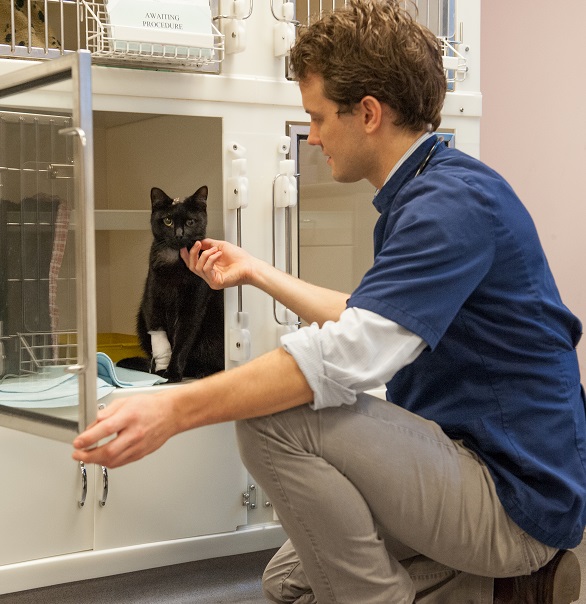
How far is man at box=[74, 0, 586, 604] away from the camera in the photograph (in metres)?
1.05

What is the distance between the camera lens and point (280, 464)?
1159 mm

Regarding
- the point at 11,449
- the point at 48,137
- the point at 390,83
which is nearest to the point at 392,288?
the point at 390,83

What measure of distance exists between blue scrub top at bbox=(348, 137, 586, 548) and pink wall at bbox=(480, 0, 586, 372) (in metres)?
1.38

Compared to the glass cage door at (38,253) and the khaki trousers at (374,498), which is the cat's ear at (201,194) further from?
the khaki trousers at (374,498)

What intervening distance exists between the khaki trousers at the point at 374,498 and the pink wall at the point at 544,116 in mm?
1485

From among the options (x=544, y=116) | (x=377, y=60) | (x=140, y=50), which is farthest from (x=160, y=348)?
(x=544, y=116)

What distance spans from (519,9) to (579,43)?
11.8 inches

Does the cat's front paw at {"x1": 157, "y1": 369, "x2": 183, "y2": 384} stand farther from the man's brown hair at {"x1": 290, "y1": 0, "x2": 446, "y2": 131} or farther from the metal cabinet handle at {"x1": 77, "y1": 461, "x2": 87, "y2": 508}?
the man's brown hair at {"x1": 290, "y1": 0, "x2": 446, "y2": 131}

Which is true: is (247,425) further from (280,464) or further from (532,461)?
(532,461)

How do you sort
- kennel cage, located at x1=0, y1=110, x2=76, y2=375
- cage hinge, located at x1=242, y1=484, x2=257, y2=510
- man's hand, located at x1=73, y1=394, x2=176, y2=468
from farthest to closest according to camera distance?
cage hinge, located at x1=242, y1=484, x2=257, y2=510 < kennel cage, located at x1=0, y1=110, x2=76, y2=375 < man's hand, located at x1=73, y1=394, x2=176, y2=468

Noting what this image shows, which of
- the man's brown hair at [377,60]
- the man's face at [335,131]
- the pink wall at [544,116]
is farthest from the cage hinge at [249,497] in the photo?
the pink wall at [544,116]

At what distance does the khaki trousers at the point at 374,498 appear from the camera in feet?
3.76

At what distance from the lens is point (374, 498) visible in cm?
117

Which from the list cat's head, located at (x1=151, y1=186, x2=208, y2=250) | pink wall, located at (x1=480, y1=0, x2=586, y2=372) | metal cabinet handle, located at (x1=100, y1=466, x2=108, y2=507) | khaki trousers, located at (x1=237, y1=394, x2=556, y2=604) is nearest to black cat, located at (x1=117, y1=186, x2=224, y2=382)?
cat's head, located at (x1=151, y1=186, x2=208, y2=250)
